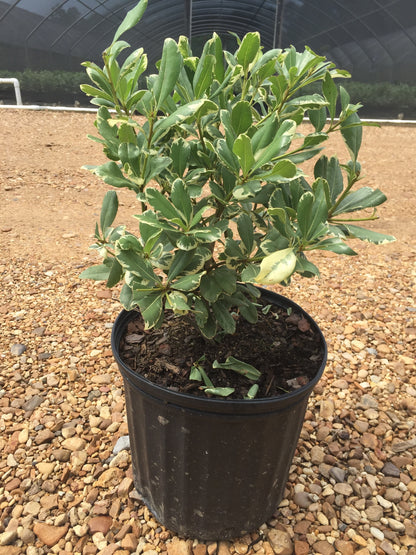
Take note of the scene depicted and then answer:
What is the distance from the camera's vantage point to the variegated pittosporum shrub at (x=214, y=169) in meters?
0.88

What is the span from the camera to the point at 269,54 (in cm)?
105

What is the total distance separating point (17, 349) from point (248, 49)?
1641mm

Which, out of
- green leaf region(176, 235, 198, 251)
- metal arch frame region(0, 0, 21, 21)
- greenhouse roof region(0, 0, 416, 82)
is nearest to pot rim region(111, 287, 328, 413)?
green leaf region(176, 235, 198, 251)

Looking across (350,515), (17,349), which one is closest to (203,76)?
(350,515)

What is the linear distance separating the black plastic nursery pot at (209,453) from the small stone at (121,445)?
0.81 ft

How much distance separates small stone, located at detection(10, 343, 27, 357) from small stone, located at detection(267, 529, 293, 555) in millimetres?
1309

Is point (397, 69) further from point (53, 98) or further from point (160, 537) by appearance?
point (160, 537)

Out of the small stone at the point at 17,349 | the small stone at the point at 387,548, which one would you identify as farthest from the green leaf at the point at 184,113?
the small stone at the point at 17,349

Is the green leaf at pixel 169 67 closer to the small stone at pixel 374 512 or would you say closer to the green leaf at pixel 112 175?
the green leaf at pixel 112 175

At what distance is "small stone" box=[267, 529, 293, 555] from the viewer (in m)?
1.31

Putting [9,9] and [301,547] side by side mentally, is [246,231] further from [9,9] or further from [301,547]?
[9,9]

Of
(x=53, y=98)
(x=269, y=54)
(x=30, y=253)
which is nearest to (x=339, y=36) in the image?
(x=53, y=98)

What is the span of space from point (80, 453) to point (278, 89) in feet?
4.44

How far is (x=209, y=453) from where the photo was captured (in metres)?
1.13
